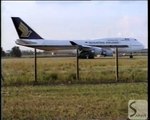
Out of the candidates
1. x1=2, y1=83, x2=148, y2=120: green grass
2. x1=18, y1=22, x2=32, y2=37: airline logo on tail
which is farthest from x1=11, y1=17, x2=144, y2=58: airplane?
x1=2, y1=83, x2=148, y2=120: green grass

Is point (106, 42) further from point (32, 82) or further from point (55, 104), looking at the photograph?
point (55, 104)

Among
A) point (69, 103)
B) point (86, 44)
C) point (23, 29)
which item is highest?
point (23, 29)

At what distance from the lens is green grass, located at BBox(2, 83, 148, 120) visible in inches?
299

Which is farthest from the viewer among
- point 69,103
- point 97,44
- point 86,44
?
point 97,44

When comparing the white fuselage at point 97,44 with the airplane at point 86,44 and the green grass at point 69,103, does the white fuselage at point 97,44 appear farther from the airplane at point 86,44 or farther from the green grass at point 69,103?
the green grass at point 69,103

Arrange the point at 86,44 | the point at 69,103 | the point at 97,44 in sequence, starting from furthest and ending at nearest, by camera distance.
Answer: the point at 97,44 → the point at 86,44 → the point at 69,103

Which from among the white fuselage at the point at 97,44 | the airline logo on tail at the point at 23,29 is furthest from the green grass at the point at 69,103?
the white fuselage at the point at 97,44

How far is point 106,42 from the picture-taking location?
208ft

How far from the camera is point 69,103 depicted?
357 inches

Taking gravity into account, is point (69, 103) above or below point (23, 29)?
below

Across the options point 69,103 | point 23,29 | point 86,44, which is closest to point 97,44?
point 86,44

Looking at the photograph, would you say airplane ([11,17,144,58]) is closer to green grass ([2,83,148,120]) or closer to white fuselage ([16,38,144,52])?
white fuselage ([16,38,144,52])

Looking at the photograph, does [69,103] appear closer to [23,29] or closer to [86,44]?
[23,29]

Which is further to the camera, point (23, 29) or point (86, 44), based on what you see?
point (86, 44)
